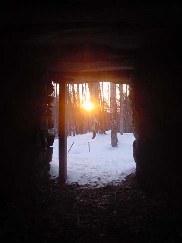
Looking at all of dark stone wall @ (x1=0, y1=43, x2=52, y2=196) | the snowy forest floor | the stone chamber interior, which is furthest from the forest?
the snowy forest floor

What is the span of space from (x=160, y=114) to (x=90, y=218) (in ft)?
6.55

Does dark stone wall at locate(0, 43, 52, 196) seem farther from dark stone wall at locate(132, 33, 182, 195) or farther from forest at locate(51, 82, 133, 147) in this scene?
forest at locate(51, 82, 133, 147)

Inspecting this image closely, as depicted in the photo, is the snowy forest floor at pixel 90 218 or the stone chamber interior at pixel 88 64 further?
the stone chamber interior at pixel 88 64

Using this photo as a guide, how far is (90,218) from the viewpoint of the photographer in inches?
184

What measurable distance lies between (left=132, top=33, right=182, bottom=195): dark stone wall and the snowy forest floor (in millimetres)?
357

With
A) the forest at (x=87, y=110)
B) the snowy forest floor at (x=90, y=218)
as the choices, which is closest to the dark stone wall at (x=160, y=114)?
the snowy forest floor at (x=90, y=218)

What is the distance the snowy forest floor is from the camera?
12.7ft

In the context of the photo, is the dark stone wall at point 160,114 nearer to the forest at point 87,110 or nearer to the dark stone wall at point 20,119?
the dark stone wall at point 20,119

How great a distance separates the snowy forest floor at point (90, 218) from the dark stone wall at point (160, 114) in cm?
36

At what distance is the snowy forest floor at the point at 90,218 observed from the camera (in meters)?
3.88

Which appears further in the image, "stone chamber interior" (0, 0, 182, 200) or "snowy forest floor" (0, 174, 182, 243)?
"stone chamber interior" (0, 0, 182, 200)

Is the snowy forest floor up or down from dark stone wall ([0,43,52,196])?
down

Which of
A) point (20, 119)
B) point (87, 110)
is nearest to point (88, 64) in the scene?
point (20, 119)

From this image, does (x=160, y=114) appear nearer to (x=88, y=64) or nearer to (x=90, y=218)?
(x=88, y=64)
